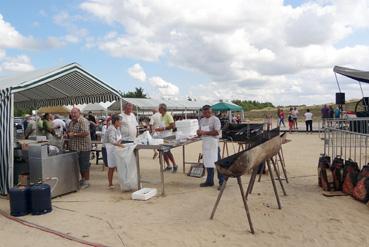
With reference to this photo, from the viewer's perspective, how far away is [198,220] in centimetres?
556

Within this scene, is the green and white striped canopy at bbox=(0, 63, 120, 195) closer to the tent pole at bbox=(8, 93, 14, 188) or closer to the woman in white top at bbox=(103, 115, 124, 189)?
the tent pole at bbox=(8, 93, 14, 188)

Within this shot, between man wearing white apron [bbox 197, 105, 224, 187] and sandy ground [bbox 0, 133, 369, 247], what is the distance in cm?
47

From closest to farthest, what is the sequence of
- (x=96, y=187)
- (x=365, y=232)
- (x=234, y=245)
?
(x=234, y=245), (x=365, y=232), (x=96, y=187)

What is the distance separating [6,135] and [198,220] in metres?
3.98

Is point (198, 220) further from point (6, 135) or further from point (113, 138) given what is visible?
point (6, 135)

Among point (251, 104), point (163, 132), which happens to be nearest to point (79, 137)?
point (163, 132)

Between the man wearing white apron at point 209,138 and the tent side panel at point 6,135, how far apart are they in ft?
11.7

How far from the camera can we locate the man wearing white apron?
7629mm

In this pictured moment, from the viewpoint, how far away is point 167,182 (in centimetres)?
844

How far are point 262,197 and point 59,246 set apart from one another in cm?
362

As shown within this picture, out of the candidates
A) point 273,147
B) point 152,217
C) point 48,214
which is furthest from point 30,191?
point 273,147

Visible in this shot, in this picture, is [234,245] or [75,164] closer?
[234,245]

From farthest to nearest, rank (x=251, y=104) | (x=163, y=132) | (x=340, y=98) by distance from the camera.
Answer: (x=251, y=104) < (x=340, y=98) < (x=163, y=132)

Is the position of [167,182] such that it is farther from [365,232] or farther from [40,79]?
[365,232]
